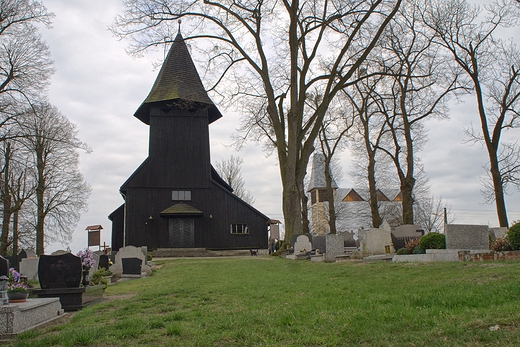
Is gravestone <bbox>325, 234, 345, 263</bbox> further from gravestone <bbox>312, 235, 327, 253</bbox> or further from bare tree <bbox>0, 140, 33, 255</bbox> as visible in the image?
bare tree <bbox>0, 140, 33, 255</bbox>

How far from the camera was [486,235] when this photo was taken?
14.1m

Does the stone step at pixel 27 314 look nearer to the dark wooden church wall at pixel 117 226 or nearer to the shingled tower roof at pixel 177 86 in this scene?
the shingled tower roof at pixel 177 86

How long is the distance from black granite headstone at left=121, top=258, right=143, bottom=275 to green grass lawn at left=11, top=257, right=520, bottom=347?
7472 millimetres

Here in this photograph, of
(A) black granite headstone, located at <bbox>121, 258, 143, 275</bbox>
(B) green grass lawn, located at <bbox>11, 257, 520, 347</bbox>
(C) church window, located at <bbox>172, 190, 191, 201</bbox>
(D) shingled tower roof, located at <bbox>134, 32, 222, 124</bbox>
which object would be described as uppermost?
(D) shingled tower roof, located at <bbox>134, 32, 222, 124</bbox>

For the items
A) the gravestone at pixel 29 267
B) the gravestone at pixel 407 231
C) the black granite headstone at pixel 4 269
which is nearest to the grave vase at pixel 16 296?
the black granite headstone at pixel 4 269

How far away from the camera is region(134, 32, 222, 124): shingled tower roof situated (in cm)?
3728

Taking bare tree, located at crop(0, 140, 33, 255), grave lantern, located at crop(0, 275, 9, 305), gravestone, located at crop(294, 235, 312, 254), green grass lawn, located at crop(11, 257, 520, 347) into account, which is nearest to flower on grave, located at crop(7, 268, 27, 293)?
grave lantern, located at crop(0, 275, 9, 305)

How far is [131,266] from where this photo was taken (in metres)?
17.6

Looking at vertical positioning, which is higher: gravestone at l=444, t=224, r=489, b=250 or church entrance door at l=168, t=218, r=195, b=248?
church entrance door at l=168, t=218, r=195, b=248

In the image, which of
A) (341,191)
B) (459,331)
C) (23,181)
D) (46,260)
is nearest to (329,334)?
(459,331)

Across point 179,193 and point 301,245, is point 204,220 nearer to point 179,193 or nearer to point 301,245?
point 179,193

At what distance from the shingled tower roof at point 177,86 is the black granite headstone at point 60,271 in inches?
1070

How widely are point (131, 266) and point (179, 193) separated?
19.6 m

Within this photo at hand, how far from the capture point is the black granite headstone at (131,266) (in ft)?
57.4
